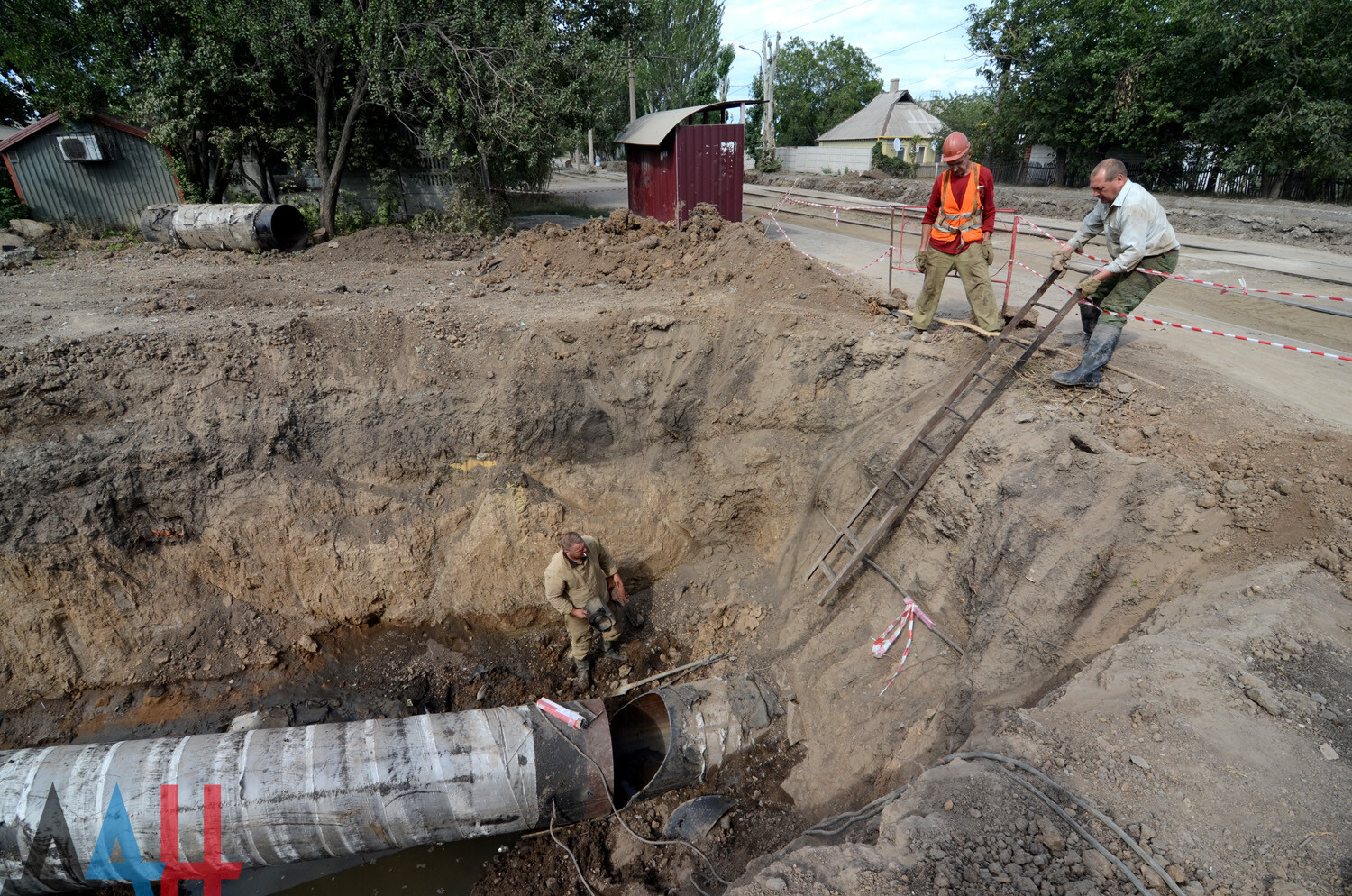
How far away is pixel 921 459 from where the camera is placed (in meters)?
6.27

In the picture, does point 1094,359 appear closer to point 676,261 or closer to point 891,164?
point 676,261

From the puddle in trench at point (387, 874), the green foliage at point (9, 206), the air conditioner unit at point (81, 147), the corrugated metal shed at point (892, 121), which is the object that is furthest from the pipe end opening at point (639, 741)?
the corrugated metal shed at point (892, 121)

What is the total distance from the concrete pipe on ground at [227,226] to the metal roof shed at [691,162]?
7079mm

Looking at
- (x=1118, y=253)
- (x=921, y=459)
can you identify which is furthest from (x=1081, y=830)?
(x=1118, y=253)

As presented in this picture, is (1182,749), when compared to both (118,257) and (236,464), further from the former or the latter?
(118,257)

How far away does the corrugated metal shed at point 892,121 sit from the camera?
33.5 m

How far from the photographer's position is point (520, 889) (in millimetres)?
5277

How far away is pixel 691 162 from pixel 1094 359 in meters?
9.18

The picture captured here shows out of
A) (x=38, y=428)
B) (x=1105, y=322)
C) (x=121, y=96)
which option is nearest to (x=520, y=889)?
(x=38, y=428)

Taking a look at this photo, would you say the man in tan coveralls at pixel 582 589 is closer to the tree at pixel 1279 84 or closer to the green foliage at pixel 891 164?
the tree at pixel 1279 84

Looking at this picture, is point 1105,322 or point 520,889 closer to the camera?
point 520,889

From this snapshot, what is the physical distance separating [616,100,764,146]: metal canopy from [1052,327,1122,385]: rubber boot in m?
8.96

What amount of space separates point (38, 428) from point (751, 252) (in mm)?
8324

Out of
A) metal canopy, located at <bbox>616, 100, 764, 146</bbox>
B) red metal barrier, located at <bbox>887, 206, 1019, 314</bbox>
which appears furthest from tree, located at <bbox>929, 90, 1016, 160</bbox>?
metal canopy, located at <bbox>616, 100, 764, 146</bbox>
